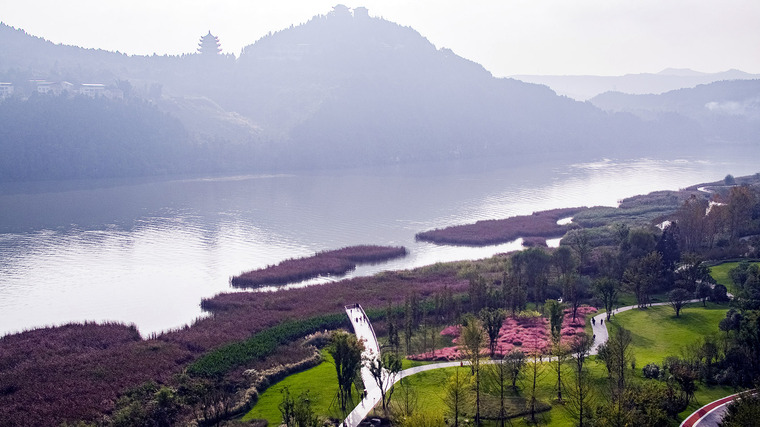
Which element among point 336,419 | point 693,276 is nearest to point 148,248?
point 336,419

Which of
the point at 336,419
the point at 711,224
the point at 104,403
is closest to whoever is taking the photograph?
the point at 336,419

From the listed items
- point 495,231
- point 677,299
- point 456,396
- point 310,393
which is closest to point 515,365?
point 456,396

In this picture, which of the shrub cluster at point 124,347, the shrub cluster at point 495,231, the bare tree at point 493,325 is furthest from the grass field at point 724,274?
the shrub cluster at point 495,231

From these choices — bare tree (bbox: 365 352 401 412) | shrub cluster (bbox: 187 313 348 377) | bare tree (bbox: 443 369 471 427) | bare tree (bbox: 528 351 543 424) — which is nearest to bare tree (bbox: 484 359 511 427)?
bare tree (bbox: 528 351 543 424)

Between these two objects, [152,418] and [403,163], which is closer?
[152,418]

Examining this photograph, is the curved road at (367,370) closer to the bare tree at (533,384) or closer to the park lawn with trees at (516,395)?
the park lawn with trees at (516,395)

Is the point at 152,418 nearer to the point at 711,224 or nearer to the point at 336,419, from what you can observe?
the point at 336,419
